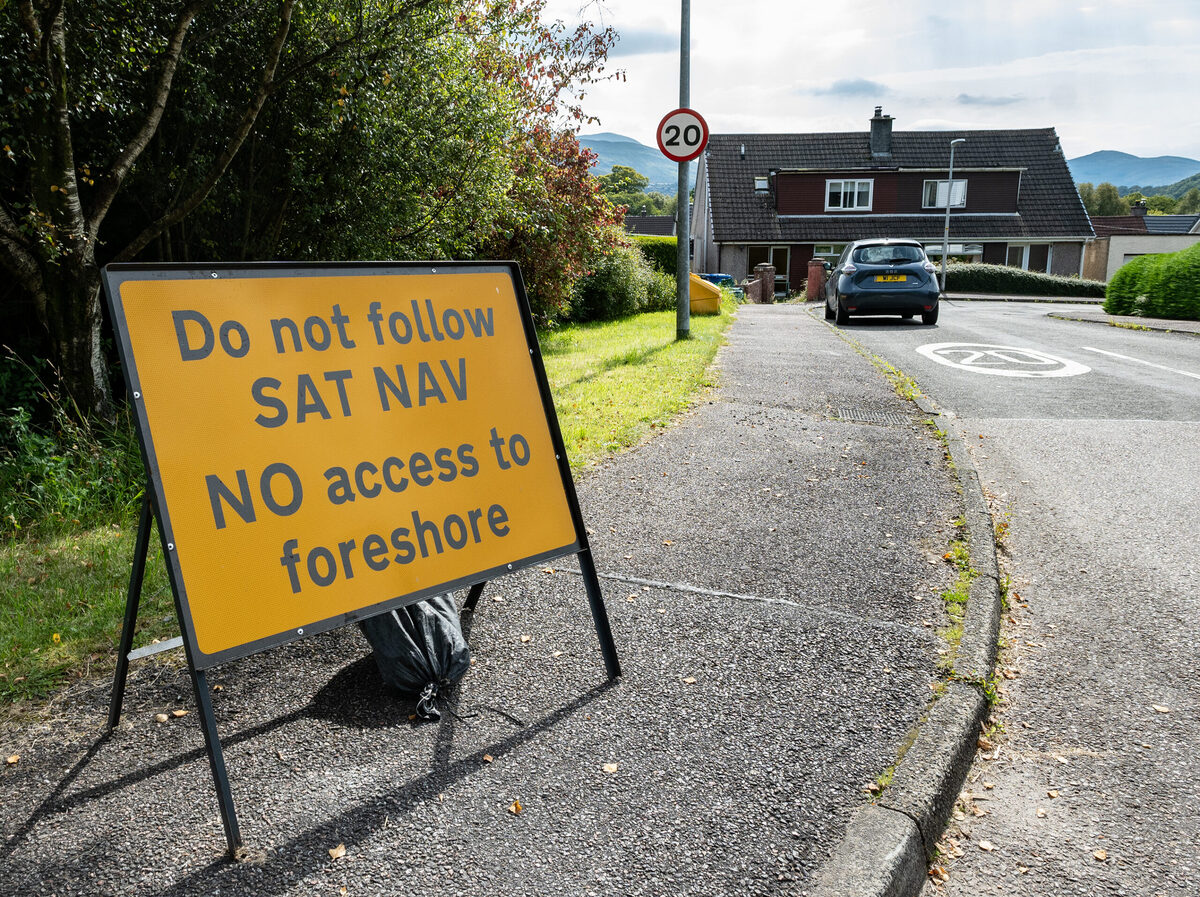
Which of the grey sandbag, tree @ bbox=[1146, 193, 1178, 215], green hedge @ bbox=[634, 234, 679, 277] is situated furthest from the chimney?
tree @ bbox=[1146, 193, 1178, 215]

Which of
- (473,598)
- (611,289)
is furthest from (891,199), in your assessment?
(473,598)

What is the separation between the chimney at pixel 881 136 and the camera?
144ft

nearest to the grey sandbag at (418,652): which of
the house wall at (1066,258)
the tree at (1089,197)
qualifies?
the house wall at (1066,258)

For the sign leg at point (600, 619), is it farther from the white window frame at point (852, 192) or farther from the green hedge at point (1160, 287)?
the white window frame at point (852, 192)

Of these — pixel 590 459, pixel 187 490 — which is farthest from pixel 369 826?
pixel 590 459

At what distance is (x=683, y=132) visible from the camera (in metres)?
12.1

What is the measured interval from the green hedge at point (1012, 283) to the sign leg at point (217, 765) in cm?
3905

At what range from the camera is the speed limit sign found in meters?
12.1

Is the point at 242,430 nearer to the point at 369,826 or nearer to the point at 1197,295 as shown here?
the point at 369,826

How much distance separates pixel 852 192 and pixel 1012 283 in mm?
10092

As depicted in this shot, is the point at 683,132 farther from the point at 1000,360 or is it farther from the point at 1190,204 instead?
the point at 1190,204

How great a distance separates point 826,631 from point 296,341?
2428 mm

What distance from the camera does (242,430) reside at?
8.45 ft

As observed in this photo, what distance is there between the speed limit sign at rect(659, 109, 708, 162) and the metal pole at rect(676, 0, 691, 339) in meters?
0.51
